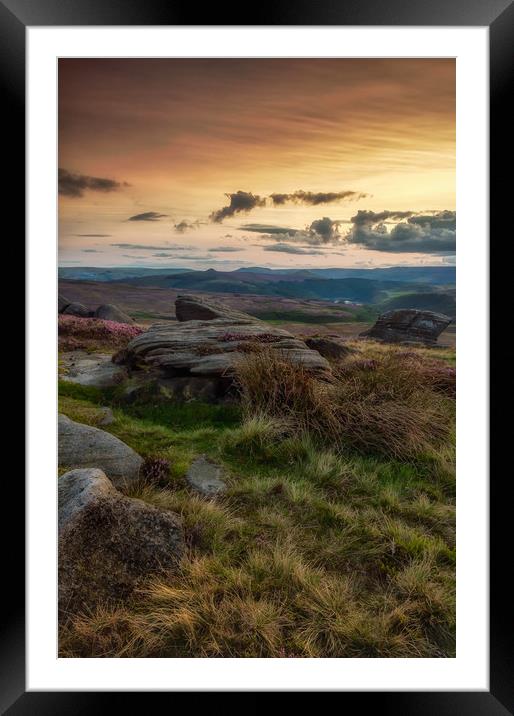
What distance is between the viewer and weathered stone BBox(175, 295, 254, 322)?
8.39 m

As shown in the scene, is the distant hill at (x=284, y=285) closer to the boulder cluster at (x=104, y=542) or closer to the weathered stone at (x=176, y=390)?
the weathered stone at (x=176, y=390)

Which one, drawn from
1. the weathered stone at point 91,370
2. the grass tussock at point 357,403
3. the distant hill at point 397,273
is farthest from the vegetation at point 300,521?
the distant hill at point 397,273

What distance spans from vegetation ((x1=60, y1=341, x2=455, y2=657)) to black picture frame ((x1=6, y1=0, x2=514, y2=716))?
1.32 feet

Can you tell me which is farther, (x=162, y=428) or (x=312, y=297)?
(x=312, y=297)

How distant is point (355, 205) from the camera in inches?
326

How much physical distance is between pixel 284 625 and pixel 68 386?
4.79 metres

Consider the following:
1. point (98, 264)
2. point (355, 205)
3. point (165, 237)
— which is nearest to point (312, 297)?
point (355, 205)

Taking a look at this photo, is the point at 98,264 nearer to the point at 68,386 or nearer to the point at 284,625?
the point at 68,386

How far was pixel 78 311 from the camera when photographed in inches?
490

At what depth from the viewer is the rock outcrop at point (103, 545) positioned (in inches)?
108

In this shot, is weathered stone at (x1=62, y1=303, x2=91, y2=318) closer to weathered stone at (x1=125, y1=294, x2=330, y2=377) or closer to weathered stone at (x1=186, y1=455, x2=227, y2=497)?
weathered stone at (x1=125, y1=294, x2=330, y2=377)

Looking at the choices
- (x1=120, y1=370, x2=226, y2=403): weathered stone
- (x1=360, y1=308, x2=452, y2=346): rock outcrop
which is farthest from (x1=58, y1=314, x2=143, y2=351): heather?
(x1=360, y1=308, x2=452, y2=346): rock outcrop

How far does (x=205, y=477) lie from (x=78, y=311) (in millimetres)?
9582
